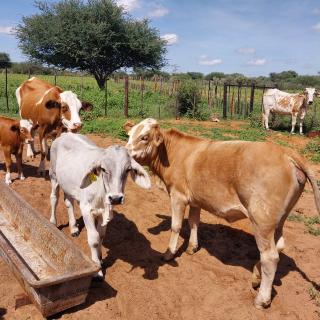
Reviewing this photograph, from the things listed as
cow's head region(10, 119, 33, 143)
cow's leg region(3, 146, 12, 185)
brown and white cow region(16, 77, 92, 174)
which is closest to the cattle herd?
cow's leg region(3, 146, 12, 185)

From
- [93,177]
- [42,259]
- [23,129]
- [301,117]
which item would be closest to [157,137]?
[93,177]

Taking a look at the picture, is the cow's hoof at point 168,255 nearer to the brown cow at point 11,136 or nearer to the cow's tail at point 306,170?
the cow's tail at point 306,170

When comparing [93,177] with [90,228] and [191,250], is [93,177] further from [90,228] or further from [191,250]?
[191,250]

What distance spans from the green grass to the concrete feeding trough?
392cm

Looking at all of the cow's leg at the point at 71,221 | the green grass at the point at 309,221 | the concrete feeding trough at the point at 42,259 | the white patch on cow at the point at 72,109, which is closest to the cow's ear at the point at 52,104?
the white patch on cow at the point at 72,109

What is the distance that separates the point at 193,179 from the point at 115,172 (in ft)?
4.30

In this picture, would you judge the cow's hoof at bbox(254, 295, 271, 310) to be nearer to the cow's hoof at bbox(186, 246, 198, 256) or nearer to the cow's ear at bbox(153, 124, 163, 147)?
the cow's hoof at bbox(186, 246, 198, 256)

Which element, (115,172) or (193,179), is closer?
(115,172)

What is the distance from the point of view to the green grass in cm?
620

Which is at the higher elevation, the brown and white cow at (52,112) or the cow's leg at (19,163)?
the brown and white cow at (52,112)

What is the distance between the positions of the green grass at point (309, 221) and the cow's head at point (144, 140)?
9.94ft

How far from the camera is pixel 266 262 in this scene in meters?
4.12

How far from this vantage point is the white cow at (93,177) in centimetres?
391

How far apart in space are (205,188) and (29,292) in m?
2.27
